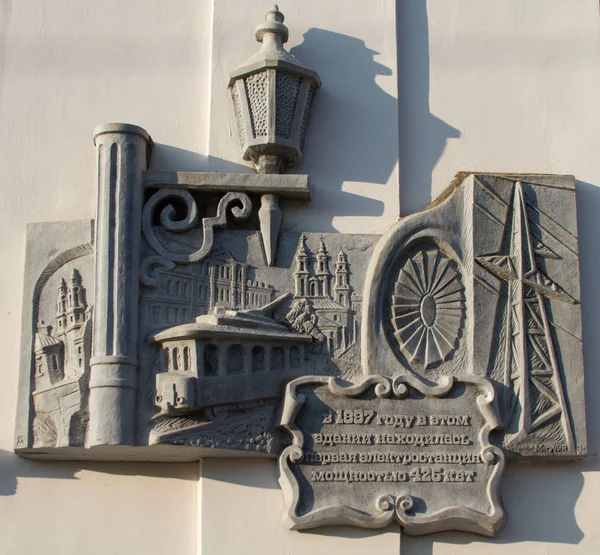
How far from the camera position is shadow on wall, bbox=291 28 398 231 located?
652cm

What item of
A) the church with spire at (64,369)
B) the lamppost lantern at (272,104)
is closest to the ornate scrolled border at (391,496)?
the church with spire at (64,369)

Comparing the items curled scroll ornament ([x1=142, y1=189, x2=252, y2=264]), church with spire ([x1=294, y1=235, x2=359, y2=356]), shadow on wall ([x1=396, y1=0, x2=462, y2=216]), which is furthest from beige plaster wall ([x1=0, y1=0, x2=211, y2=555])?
shadow on wall ([x1=396, y1=0, x2=462, y2=216])

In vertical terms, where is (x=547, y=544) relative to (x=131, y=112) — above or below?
below

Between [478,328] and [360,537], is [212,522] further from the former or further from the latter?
[478,328]

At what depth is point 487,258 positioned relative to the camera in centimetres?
638

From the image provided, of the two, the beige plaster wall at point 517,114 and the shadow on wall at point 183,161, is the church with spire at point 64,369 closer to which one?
the shadow on wall at point 183,161

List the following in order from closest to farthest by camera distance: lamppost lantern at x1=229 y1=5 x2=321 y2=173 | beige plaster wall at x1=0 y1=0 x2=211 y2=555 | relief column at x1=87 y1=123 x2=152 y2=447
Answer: relief column at x1=87 y1=123 x2=152 y2=447 → beige plaster wall at x1=0 y1=0 x2=211 y2=555 → lamppost lantern at x1=229 y1=5 x2=321 y2=173

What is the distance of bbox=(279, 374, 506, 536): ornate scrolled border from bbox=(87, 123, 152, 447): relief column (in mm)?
816

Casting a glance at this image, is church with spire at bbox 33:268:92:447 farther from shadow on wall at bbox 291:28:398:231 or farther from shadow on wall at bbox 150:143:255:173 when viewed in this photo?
shadow on wall at bbox 291:28:398:231

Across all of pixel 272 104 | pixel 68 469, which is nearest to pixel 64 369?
pixel 68 469

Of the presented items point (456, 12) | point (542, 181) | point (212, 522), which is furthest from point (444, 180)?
point (212, 522)

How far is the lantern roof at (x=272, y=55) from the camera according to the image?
639 centimetres

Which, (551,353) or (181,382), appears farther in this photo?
(551,353)

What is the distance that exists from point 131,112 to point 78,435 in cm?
186
